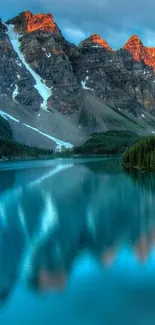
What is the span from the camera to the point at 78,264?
19.5m

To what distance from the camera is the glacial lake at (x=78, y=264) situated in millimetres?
14547

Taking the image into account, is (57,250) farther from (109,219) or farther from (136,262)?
(109,219)

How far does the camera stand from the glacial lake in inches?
573

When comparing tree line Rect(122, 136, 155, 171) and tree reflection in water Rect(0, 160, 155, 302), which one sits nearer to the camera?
tree reflection in water Rect(0, 160, 155, 302)

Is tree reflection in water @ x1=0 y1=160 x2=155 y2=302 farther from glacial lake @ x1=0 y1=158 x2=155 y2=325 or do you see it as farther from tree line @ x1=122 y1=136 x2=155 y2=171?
tree line @ x1=122 y1=136 x2=155 y2=171

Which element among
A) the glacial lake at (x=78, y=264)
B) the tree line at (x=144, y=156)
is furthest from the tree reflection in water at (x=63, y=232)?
the tree line at (x=144, y=156)

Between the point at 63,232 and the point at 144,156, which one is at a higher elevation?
the point at 144,156

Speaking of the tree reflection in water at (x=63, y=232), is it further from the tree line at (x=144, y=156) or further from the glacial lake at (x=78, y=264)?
the tree line at (x=144, y=156)

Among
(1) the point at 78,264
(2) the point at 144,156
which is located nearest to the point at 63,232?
(1) the point at 78,264

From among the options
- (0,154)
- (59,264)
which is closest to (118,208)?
(59,264)

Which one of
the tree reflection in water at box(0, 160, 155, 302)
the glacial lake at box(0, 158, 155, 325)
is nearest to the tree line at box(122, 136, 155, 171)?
the tree reflection in water at box(0, 160, 155, 302)

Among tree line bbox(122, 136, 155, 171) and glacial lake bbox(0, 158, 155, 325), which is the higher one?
tree line bbox(122, 136, 155, 171)

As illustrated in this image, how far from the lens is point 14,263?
20.0 metres

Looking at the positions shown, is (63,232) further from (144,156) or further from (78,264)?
(144,156)
